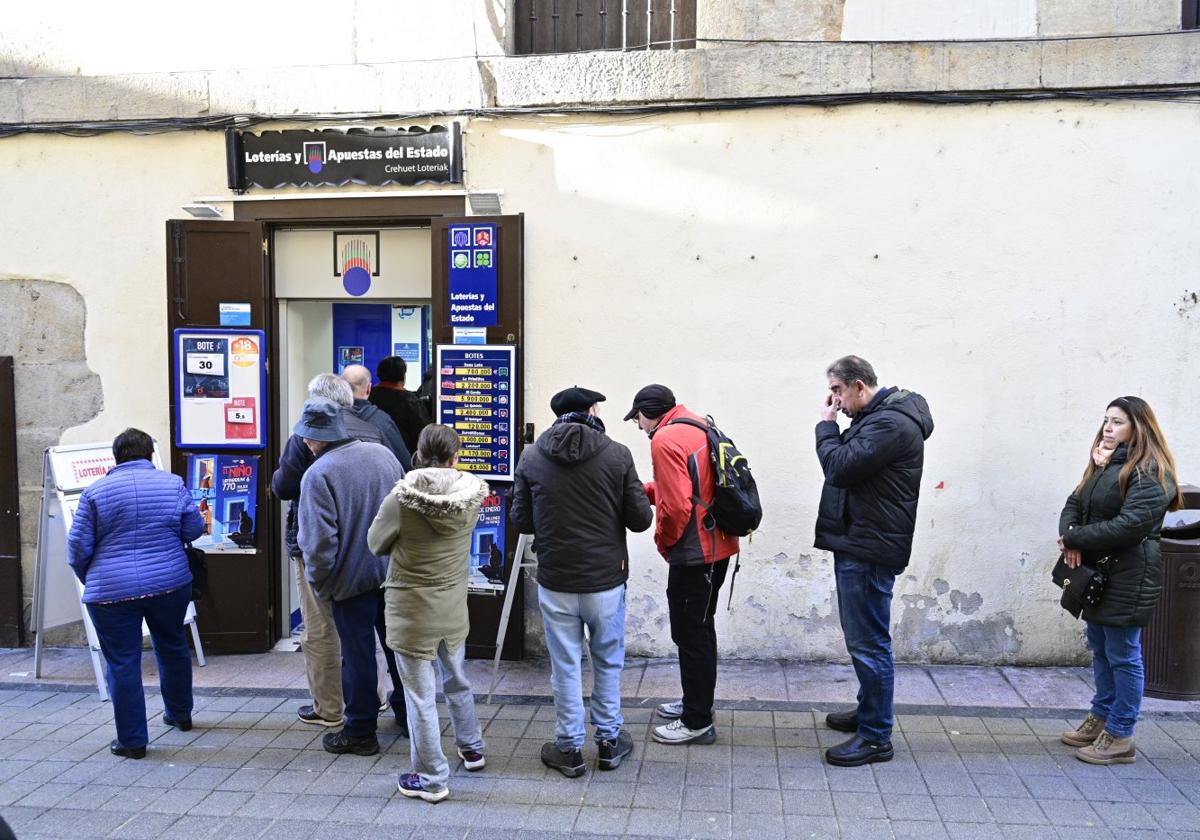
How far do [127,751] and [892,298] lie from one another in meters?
4.83

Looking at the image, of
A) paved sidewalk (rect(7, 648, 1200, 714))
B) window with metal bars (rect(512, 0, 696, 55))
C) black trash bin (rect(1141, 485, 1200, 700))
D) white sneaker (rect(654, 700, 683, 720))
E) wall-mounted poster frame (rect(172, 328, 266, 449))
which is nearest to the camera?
black trash bin (rect(1141, 485, 1200, 700))

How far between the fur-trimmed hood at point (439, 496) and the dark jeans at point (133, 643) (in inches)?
66.0

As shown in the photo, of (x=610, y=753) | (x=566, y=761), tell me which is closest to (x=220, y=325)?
(x=566, y=761)

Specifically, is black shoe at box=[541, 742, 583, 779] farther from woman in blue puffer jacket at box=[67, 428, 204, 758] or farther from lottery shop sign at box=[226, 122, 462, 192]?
lottery shop sign at box=[226, 122, 462, 192]

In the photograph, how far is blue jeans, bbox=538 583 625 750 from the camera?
14.6 feet

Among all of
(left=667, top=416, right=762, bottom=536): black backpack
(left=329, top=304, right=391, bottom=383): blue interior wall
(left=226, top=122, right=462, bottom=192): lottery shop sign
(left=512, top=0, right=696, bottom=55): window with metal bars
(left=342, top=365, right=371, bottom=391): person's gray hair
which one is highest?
(left=512, top=0, right=696, bottom=55): window with metal bars

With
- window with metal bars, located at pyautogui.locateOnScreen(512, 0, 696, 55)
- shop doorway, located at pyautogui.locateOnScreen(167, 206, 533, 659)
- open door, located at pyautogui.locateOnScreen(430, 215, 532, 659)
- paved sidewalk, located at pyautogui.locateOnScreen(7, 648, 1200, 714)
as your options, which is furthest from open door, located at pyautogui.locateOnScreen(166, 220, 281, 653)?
window with metal bars, located at pyautogui.locateOnScreen(512, 0, 696, 55)

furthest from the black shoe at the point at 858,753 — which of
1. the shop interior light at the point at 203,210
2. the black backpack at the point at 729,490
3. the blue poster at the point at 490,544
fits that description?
the shop interior light at the point at 203,210

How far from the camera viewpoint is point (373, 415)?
547 centimetres

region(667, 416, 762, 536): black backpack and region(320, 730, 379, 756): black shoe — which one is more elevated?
region(667, 416, 762, 536): black backpack

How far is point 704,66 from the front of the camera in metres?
5.93

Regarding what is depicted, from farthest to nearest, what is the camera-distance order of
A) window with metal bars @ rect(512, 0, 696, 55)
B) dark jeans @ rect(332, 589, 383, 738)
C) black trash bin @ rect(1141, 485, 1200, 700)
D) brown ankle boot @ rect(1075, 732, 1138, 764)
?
1. window with metal bars @ rect(512, 0, 696, 55)
2. black trash bin @ rect(1141, 485, 1200, 700)
3. dark jeans @ rect(332, 589, 383, 738)
4. brown ankle boot @ rect(1075, 732, 1138, 764)

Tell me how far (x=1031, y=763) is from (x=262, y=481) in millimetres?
4831

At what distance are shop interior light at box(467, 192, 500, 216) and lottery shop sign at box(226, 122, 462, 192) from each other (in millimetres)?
178
